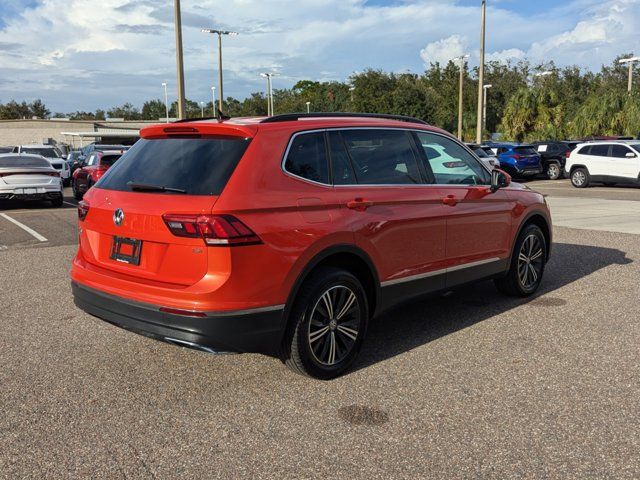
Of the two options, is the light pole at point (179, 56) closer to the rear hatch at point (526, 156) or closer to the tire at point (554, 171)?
the rear hatch at point (526, 156)

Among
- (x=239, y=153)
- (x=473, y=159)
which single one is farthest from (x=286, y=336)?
(x=473, y=159)

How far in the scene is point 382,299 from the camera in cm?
453

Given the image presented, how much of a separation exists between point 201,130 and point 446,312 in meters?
3.07

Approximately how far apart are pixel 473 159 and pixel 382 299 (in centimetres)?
184

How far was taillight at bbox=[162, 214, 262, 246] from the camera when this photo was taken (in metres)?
3.50

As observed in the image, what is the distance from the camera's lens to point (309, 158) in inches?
161

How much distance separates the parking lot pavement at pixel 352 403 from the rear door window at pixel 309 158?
4.59 ft

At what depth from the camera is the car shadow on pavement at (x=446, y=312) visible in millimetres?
4879

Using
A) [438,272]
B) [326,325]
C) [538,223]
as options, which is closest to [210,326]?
[326,325]

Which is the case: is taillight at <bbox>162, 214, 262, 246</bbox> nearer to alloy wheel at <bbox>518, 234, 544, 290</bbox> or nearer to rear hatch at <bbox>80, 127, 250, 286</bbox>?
rear hatch at <bbox>80, 127, 250, 286</bbox>

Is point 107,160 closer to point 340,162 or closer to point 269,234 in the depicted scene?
point 340,162

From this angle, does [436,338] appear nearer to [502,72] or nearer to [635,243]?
[635,243]

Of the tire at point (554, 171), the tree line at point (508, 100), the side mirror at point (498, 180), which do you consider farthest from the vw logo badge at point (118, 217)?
the tree line at point (508, 100)

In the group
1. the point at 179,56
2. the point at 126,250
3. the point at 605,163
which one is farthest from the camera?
the point at 605,163
